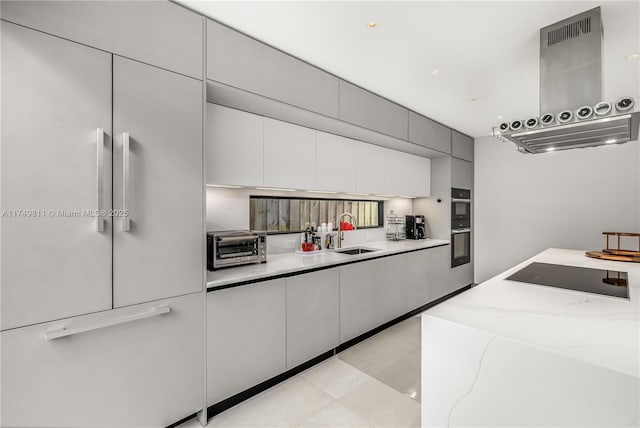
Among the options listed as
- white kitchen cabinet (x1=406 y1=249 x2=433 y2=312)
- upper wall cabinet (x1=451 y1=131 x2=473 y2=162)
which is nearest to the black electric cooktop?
white kitchen cabinet (x1=406 y1=249 x2=433 y2=312)

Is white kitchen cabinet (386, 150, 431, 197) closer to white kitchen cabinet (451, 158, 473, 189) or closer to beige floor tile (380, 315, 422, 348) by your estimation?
white kitchen cabinet (451, 158, 473, 189)

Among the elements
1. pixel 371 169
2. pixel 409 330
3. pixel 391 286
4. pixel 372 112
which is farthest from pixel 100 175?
pixel 409 330

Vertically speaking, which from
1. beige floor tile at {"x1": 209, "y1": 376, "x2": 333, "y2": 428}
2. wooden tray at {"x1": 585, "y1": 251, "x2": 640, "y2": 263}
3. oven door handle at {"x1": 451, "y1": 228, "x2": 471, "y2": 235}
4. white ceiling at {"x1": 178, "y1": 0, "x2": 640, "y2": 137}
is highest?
white ceiling at {"x1": 178, "y1": 0, "x2": 640, "y2": 137}

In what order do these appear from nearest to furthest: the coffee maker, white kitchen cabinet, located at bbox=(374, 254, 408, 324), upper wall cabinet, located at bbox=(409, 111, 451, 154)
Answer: white kitchen cabinet, located at bbox=(374, 254, 408, 324)
upper wall cabinet, located at bbox=(409, 111, 451, 154)
the coffee maker

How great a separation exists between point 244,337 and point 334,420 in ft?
2.49

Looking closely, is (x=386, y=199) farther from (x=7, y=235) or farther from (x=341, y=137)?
(x=7, y=235)

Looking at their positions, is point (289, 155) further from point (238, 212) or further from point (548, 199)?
point (548, 199)

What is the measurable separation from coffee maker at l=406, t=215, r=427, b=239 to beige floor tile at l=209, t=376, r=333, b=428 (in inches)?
104

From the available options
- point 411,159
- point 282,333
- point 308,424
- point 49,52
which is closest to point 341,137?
point 411,159

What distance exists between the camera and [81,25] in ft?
4.51

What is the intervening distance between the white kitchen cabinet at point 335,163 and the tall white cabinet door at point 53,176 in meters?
1.72

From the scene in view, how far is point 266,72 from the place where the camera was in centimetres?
209

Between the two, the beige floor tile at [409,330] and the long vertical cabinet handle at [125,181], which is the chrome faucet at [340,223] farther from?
the long vertical cabinet handle at [125,181]

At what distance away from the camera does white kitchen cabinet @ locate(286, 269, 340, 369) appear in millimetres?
2203
